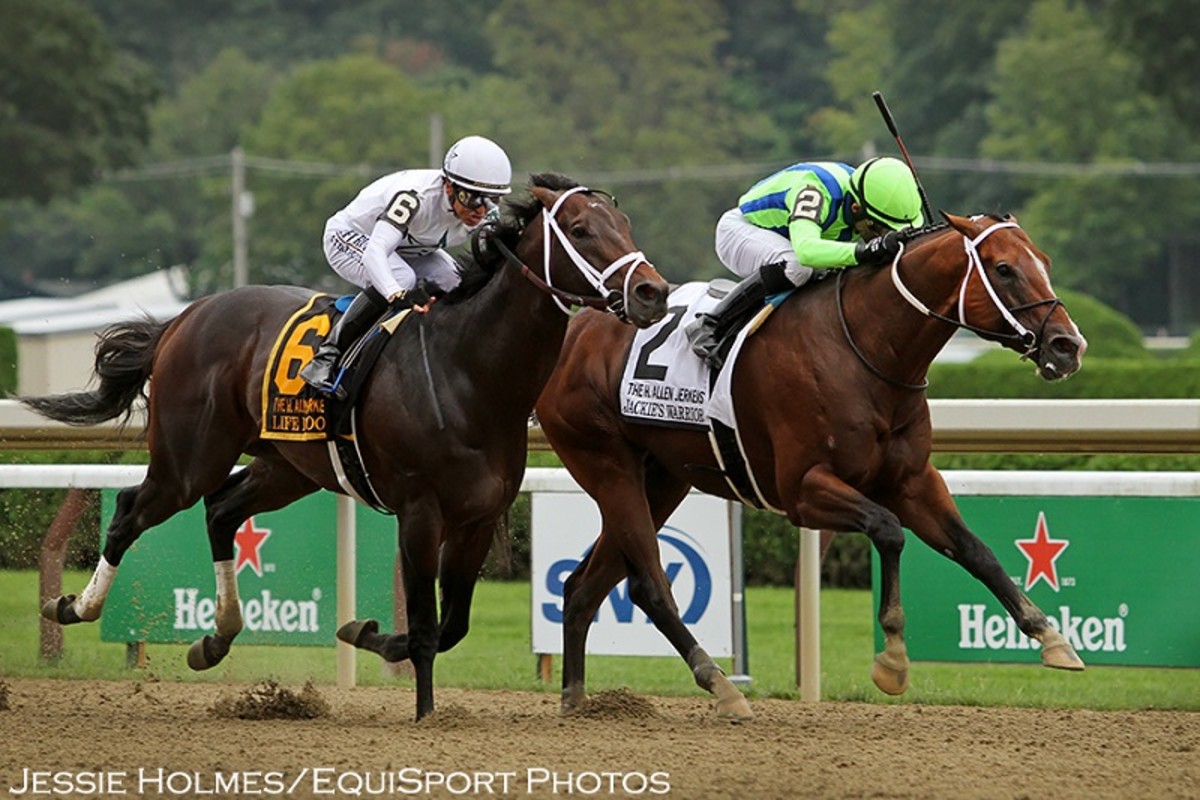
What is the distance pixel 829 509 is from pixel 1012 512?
52.3 inches

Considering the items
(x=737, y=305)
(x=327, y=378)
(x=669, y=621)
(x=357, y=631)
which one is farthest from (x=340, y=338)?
(x=669, y=621)

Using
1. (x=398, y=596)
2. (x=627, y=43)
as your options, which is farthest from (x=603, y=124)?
(x=398, y=596)

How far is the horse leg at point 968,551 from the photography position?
6047 millimetres

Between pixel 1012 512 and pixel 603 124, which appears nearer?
pixel 1012 512

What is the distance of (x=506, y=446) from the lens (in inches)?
252

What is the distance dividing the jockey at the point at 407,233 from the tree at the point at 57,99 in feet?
118

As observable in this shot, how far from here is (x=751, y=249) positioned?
22.4 ft

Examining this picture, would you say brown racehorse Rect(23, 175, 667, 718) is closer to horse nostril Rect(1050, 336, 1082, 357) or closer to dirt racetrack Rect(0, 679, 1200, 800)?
dirt racetrack Rect(0, 679, 1200, 800)

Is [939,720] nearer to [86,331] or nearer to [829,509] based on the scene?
[829,509]

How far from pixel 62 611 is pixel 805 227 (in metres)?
2.94

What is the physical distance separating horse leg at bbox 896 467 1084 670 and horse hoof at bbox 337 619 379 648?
177 cm

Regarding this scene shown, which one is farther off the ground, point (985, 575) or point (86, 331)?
point (86, 331)

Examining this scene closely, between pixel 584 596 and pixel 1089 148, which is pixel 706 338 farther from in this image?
pixel 1089 148

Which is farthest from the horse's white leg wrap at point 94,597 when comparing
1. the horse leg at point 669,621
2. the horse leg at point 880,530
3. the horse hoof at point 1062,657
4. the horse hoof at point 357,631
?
the horse hoof at point 1062,657
